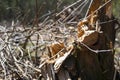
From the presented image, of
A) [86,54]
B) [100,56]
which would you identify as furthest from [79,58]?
[100,56]

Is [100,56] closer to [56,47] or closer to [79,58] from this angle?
[79,58]

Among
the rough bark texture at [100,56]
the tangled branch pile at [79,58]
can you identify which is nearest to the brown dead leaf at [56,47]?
the tangled branch pile at [79,58]

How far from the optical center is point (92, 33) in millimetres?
2982

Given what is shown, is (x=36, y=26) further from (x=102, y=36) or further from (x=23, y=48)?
(x=102, y=36)

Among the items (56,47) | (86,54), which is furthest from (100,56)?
(56,47)

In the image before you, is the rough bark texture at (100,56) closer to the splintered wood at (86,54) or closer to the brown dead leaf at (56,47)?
the splintered wood at (86,54)

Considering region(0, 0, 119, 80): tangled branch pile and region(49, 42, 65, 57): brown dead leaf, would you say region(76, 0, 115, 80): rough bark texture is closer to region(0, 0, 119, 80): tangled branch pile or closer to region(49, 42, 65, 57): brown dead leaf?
region(0, 0, 119, 80): tangled branch pile

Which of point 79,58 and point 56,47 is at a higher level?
point 56,47

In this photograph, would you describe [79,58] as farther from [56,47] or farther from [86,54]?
[56,47]

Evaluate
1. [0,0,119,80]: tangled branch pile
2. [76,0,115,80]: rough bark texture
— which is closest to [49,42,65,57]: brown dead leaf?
[0,0,119,80]: tangled branch pile

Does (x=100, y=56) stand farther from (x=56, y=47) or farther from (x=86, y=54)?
(x=56, y=47)

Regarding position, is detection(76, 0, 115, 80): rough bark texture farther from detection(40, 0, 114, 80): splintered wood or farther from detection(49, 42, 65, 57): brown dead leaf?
detection(49, 42, 65, 57): brown dead leaf

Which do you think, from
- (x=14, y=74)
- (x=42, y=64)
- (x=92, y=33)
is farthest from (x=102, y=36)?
(x=14, y=74)

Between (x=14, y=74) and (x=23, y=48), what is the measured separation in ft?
1.66
